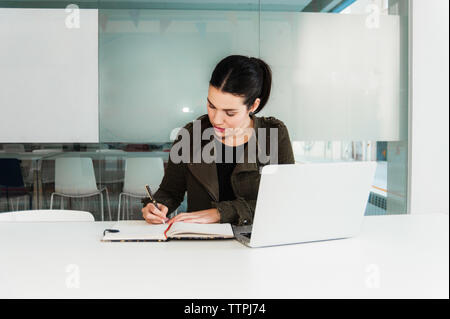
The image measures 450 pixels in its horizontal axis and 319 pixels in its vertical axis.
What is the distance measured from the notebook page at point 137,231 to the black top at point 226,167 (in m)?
0.53

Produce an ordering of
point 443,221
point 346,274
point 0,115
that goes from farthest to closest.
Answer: point 0,115 → point 443,221 → point 346,274

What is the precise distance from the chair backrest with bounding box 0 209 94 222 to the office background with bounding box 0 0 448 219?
1509 mm

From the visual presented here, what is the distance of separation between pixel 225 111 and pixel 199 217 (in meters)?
0.57

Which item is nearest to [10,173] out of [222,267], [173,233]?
[173,233]

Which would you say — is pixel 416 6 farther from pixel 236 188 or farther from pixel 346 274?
pixel 346 274

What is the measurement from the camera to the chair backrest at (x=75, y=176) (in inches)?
148

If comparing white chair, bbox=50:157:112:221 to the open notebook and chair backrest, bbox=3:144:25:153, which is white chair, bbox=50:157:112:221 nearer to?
chair backrest, bbox=3:144:25:153

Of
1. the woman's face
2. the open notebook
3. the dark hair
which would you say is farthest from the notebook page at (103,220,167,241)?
the dark hair

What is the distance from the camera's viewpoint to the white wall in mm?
4004

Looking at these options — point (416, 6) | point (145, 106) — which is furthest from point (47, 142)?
point (416, 6)

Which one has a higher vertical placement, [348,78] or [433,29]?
[433,29]

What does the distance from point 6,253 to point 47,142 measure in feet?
8.07

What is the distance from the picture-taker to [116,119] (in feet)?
12.2

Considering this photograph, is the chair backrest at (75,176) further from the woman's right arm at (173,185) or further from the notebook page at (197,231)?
the notebook page at (197,231)
